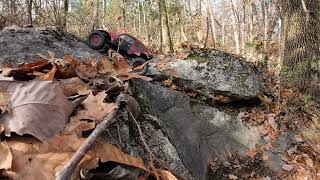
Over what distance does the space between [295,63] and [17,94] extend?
5.80 meters

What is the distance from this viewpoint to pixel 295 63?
21.7 feet

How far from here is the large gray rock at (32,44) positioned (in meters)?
2.95

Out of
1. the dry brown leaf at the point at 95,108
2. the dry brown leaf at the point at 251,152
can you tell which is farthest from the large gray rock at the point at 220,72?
the dry brown leaf at the point at 95,108

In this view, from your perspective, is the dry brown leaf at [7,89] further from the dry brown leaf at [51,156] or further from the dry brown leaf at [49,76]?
the dry brown leaf at [51,156]

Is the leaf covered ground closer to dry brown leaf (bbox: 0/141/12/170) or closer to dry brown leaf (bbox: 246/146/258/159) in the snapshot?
dry brown leaf (bbox: 0/141/12/170)

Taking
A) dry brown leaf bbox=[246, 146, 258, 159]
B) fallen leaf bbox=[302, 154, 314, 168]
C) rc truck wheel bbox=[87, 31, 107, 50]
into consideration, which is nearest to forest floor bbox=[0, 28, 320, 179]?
dry brown leaf bbox=[246, 146, 258, 159]

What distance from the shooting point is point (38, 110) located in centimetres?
154

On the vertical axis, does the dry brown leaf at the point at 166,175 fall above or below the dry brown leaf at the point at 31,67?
below

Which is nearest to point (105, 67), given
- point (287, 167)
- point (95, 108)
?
point (95, 108)

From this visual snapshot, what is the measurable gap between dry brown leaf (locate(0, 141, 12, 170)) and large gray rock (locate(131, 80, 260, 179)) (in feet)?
5.19

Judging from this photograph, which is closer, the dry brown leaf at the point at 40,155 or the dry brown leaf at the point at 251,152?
the dry brown leaf at the point at 40,155

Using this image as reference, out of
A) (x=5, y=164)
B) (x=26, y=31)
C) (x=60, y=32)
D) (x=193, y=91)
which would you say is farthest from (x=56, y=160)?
(x=193, y=91)

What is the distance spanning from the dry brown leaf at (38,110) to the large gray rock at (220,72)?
360cm

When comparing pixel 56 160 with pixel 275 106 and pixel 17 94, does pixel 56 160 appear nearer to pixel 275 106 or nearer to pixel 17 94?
pixel 17 94
